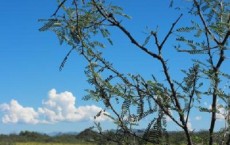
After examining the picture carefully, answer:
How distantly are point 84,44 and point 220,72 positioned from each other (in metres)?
0.78

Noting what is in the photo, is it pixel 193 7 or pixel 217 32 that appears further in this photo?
pixel 193 7

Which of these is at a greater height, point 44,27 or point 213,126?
point 44,27

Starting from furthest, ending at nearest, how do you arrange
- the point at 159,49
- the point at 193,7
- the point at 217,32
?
the point at 193,7 < the point at 217,32 < the point at 159,49

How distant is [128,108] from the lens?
3117 mm

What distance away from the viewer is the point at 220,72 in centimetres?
305

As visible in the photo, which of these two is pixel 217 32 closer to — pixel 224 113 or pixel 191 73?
pixel 191 73

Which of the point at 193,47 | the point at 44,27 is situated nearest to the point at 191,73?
the point at 193,47

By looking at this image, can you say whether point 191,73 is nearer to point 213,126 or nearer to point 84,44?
point 213,126

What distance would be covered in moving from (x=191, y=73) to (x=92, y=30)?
0.63 metres

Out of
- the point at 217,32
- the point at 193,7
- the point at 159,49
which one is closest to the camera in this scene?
the point at 159,49

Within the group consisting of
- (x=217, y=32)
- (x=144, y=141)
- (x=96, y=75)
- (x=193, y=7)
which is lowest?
(x=144, y=141)

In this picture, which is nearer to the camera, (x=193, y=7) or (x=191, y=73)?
(x=191, y=73)

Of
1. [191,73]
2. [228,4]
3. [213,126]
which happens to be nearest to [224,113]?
[213,126]

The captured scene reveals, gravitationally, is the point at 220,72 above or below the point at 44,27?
below
